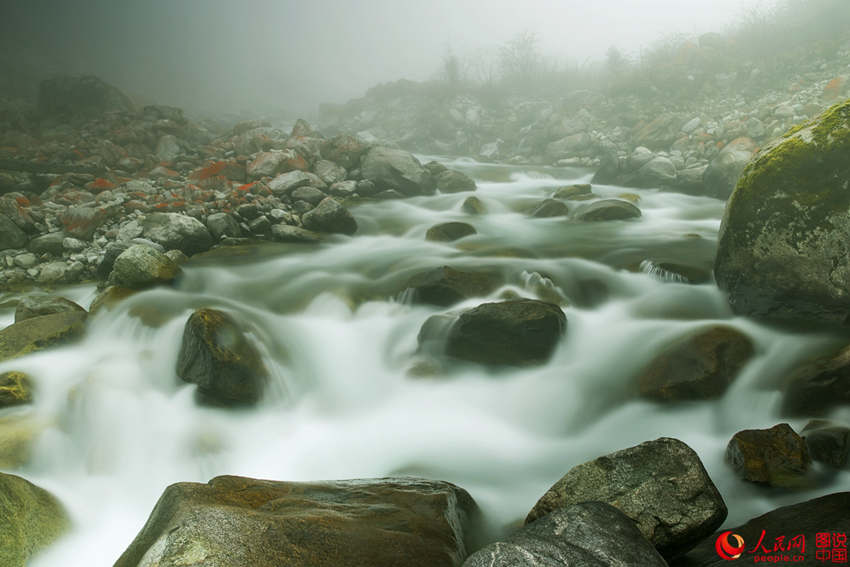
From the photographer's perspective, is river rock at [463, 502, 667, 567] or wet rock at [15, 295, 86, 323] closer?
river rock at [463, 502, 667, 567]

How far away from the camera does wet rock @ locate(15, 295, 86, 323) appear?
5.72 meters

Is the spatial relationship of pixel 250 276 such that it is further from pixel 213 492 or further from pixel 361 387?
pixel 213 492

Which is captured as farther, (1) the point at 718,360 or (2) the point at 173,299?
(2) the point at 173,299

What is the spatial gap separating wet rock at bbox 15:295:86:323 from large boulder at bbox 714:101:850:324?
7.28m

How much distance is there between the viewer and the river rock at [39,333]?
5082 millimetres

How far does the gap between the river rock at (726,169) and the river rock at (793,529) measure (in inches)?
355

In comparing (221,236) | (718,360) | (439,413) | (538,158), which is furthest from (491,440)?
(538,158)

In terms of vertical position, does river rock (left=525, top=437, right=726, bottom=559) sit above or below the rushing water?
above

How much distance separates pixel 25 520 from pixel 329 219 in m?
6.78

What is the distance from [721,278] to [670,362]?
1617 mm

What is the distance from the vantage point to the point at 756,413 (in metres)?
3.73

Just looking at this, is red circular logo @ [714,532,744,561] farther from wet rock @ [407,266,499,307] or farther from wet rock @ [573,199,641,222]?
wet rock @ [573,199,641,222]

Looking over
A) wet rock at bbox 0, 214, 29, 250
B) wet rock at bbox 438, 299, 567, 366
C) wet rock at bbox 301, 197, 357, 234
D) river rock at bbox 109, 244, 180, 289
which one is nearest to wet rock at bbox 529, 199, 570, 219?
wet rock at bbox 301, 197, 357, 234

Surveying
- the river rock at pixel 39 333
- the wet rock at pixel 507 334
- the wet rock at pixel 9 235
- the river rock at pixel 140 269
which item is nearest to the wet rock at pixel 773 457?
the wet rock at pixel 507 334
